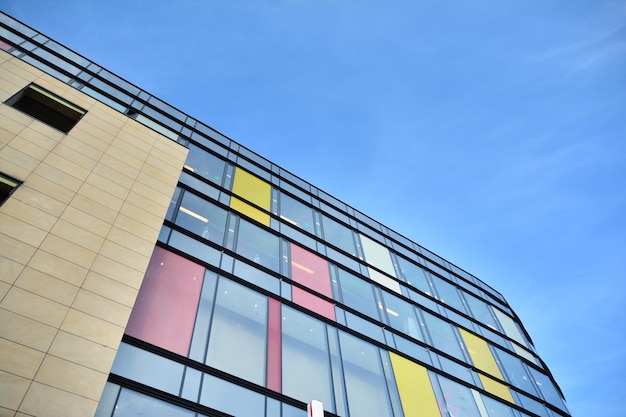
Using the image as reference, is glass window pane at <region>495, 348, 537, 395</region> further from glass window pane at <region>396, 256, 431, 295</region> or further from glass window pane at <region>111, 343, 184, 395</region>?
glass window pane at <region>111, 343, 184, 395</region>

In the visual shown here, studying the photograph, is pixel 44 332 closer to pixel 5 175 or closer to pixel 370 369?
pixel 5 175

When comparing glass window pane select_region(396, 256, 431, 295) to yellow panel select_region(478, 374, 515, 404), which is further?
glass window pane select_region(396, 256, 431, 295)

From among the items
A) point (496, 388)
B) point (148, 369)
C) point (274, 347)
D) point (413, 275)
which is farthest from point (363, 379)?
point (413, 275)

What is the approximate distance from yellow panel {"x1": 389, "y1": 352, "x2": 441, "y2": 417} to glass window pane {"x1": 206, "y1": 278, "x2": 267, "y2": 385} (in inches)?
235

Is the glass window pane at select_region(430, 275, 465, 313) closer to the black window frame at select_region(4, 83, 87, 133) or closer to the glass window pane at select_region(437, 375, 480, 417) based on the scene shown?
the glass window pane at select_region(437, 375, 480, 417)

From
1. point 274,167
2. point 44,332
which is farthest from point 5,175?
point 274,167

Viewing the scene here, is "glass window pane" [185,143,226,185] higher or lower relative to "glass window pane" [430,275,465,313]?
higher

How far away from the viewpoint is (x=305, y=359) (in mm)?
12711

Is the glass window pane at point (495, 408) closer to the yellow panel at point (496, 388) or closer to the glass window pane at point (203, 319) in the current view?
the yellow panel at point (496, 388)

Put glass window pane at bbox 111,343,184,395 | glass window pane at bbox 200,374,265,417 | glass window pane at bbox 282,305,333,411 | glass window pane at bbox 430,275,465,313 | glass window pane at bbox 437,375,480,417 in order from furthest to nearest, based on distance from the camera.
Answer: glass window pane at bbox 430,275,465,313 → glass window pane at bbox 437,375,480,417 → glass window pane at bbox 282,305,333,411 → glass window pane at bbox 200,374,265,417 → glass window pane at bbox 111,343,184,395

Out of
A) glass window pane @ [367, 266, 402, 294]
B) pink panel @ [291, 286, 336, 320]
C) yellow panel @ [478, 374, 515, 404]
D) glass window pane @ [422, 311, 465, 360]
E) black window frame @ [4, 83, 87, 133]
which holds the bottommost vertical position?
yellow panel @ [478, 374, 515, 404]

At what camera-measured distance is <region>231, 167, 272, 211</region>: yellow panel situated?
62.6 feet

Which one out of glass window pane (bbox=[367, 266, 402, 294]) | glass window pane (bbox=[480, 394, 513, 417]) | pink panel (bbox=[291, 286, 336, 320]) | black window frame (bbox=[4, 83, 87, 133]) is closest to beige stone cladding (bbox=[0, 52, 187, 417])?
black window frame (bbox=[4, 83, 87, 133])

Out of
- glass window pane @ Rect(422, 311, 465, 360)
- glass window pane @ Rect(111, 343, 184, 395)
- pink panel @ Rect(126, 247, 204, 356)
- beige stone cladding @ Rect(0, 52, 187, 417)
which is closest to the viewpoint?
beige stone cladding @ Rect(0, 52, 187, 417)
